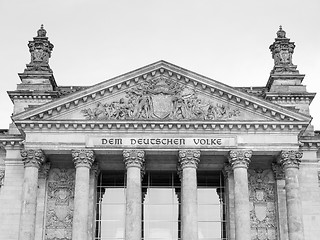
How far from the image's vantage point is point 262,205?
3653 centimetres

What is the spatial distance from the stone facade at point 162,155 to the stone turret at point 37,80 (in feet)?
12.7

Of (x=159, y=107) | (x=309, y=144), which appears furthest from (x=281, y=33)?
(x=159, y=107)

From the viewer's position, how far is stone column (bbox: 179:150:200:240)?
3333 centimetres

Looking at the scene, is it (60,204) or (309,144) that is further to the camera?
(309,144)

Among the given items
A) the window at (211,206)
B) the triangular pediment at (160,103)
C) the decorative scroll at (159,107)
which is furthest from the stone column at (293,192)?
the window at (211,206)

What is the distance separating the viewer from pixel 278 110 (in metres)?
35.2

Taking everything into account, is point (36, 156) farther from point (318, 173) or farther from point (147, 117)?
point (318, 173)

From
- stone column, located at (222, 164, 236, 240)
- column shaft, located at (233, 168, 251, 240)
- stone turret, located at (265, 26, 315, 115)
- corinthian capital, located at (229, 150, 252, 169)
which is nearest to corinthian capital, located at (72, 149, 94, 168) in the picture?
corinthian capital, located at (229, 150, 252, 169)

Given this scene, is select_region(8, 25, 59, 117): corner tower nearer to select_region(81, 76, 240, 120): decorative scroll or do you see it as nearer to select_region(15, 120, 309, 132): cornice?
select_region(15, 120, 309, 132): cornice

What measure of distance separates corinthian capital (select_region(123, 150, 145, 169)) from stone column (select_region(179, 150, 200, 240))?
2.22 m

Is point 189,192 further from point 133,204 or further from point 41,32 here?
point 41,32

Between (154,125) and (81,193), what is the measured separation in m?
5.51

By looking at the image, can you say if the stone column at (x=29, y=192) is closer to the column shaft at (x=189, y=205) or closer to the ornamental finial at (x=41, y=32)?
the column shaft at (x=189, y=205)

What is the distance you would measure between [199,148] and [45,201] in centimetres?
936
